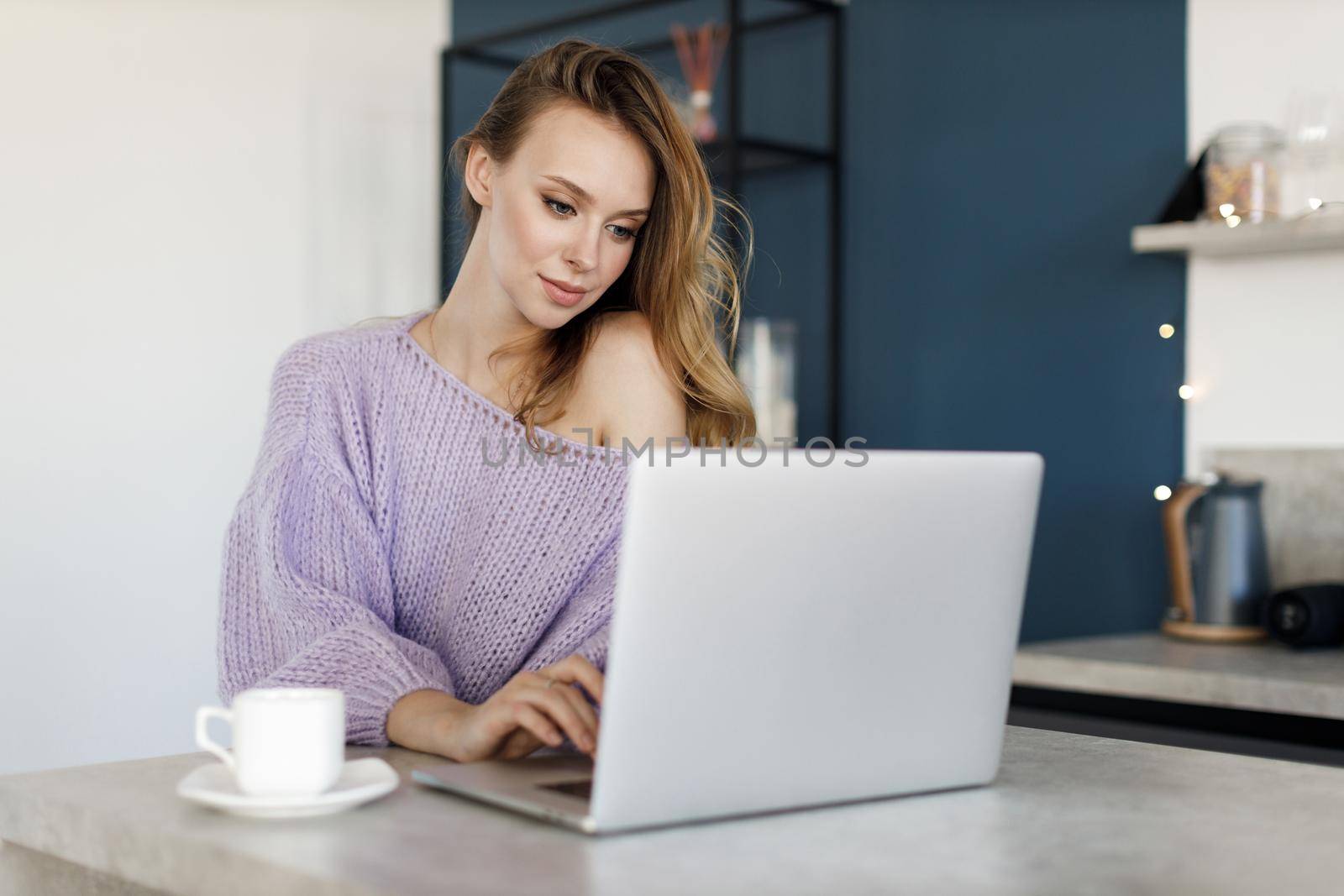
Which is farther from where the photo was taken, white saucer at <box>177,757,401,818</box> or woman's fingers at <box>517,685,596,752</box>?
woman's fingers at <box>517,685,596,752</box>

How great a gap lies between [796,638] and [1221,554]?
1.67 meters

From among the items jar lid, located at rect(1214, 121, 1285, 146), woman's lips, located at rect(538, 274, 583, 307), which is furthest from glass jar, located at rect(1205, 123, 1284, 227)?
woman's lips, located at rect(538, 274, 583, 307)

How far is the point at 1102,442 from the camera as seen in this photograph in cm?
266

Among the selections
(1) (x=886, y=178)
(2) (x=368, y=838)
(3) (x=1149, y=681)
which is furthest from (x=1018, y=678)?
(2) (x=368, y=838)

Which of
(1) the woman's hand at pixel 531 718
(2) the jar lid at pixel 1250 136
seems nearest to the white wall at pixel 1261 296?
(2) the jar lid at pixel 1250 136

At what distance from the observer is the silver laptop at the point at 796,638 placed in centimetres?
84

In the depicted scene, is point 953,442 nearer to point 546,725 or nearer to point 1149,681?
point 1149,681

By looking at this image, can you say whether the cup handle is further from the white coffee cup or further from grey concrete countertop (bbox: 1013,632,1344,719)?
grey concrete countertop (bbox: 1013,632,1344,719)

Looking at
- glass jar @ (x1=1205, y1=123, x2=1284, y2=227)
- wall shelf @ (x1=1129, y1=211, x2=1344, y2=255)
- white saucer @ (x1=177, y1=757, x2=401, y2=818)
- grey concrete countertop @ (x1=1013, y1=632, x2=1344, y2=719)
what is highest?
glass jar @ (x1=1205, y1=123, x2=1284, y2=227)

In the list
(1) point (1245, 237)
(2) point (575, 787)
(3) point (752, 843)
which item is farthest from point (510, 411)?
(1) point (1245, 237)

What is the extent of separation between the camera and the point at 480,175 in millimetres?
1638

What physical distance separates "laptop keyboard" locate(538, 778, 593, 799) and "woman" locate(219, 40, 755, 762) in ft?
1.13

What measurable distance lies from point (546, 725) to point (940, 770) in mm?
280

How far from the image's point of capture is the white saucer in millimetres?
875
